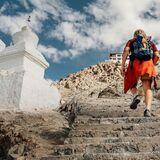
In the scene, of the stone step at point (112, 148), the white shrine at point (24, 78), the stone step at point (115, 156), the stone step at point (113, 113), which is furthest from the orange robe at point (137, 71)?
the white shrine at point (24, 78)

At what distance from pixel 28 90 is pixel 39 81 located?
0.75 meters

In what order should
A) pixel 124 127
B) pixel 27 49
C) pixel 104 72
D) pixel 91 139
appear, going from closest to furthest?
pixel 91 139, pixel 124 127, pixel 27 49, pixel 104 72

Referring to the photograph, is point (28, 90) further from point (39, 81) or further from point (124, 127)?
point (124, 127)

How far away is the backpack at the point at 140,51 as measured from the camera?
738cm

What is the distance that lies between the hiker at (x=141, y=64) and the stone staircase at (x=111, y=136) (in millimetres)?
447

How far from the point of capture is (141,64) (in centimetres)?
732

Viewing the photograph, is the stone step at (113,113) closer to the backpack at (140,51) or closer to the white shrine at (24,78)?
the backpack at (140,51)

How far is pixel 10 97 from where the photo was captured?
546 inches

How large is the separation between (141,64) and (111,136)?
1614 millimetres

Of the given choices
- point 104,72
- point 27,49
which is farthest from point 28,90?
point 104,72

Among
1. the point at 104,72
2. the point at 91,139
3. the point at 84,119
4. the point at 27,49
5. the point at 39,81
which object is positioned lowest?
the point at 91,139

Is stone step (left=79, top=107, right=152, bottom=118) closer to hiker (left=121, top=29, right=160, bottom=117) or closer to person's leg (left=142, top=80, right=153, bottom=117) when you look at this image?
hiker (left=121, top=29, right=160, bottom=117)

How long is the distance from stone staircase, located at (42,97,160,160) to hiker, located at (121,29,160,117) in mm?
447

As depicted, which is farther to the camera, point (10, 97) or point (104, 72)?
point (104, 72)
